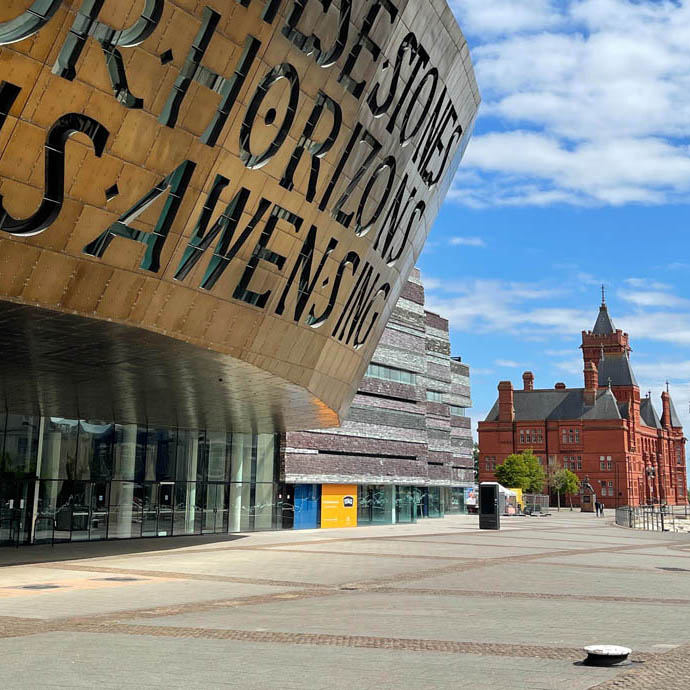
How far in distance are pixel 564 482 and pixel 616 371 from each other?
37572 millimetres

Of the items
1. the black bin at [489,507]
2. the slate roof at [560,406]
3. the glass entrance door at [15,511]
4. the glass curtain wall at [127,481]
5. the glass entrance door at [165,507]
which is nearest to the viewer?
the glass entrance door at [15,511]

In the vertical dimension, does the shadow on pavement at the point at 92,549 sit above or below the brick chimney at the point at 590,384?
below

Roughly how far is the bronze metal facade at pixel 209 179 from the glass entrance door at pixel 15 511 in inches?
217

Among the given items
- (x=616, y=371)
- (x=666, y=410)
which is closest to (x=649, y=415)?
(x=666, y=410)

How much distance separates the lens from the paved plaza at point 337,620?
994 cm

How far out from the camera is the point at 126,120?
56.7 ft

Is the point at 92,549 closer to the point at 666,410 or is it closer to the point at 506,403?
the point at 506,403

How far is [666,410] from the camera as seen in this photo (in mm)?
181250

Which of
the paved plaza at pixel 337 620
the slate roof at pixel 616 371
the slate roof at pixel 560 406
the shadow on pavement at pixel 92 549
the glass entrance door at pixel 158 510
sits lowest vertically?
the paved plaza at pixel 337 620

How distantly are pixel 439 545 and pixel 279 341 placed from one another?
16139 millimetres

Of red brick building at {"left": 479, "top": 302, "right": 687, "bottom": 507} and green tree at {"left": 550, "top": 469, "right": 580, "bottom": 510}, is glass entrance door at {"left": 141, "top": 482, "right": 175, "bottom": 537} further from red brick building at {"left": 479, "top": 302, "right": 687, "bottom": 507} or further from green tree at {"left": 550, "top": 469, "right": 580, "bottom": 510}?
red brick building at {"left": 479, "top": 302, "right": 687, "bottom": 507}

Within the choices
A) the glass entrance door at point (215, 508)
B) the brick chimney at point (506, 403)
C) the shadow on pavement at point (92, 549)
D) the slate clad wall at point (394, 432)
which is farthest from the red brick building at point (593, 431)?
the shadow on pavement at point (92, 549)

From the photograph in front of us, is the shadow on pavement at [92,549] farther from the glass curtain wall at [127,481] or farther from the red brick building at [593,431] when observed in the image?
the red brick building at [593,431]

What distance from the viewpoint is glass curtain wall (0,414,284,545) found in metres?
34.8
